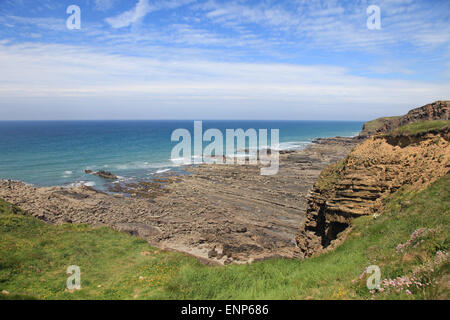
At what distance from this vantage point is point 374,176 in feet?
57.8

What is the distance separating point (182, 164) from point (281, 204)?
36.7 meters

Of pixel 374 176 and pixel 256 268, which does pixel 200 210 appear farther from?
pixel 374 176

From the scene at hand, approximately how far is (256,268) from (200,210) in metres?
21.7

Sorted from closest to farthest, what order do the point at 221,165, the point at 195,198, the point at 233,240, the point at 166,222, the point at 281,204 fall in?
1. the point at 233,240
2. the point at 166,222
3. the point at 281,204
4. the point at 195,198
5. the point at 221,165

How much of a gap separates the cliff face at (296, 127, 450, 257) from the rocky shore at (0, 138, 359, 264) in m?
4.54

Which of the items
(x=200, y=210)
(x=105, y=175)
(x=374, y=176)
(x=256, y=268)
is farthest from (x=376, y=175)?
(x=105, y=175)

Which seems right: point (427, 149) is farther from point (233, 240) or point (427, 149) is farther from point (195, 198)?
point (195, 198)

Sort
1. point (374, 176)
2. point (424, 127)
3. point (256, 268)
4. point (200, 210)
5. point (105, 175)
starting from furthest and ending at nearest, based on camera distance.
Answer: point (105, 175), point (200, 210), point (424, 127), point (374, 176), point (256, 268)

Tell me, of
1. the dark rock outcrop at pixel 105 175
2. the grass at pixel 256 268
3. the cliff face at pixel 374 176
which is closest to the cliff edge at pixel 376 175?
the cliff face at pixel 374 176

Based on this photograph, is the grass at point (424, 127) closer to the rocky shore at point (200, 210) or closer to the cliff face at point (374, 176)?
the cliff face at point (374, 176)

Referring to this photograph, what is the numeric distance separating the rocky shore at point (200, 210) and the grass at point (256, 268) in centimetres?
742

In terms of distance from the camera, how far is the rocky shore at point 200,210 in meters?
25.1

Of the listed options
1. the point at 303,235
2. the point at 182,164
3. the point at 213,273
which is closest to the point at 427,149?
the point at 303,235
